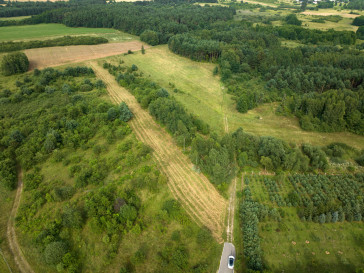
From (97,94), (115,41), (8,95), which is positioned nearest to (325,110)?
(97,94)

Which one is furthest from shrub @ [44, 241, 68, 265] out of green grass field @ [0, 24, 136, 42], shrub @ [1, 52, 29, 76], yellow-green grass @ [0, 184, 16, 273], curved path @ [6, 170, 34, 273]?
green grass field @ [0, 24, 136, 42]

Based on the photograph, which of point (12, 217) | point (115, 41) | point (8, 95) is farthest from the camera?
point (115, 41)

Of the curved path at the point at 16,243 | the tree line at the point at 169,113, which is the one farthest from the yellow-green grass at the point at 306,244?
the curved path at the point at 16,243

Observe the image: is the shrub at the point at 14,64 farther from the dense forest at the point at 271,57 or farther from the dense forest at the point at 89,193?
the dense forest at the point at 271,57

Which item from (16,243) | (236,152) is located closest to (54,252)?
(16,243)

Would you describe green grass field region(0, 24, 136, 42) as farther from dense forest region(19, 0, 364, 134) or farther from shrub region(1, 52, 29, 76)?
shrub region(1, 52, 29, 76)

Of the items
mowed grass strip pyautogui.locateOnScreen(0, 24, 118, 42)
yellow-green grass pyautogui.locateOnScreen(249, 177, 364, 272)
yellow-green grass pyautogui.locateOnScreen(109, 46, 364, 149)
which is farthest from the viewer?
mowed grass strip pyautogui.locateOnScreen(0, 24, 118, 42)

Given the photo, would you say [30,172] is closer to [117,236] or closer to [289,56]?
[117,236]

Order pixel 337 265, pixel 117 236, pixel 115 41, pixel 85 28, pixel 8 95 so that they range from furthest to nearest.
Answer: pixel 85 28, pixel 115 41, pixel 8 95, pixel 117 236, pixel 337 265
